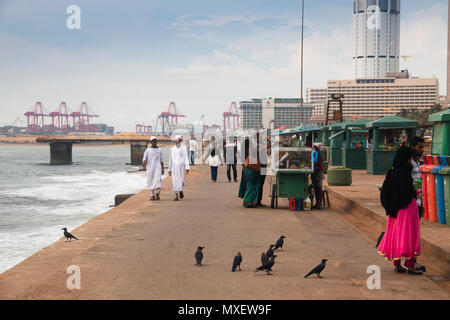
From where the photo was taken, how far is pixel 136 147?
320 feet

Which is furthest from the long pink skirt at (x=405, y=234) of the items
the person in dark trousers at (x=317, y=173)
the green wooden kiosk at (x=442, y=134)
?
the person in dark trousers at (x=317, y=173)

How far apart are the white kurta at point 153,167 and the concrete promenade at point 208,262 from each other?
10.4ft

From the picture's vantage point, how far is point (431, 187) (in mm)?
10062

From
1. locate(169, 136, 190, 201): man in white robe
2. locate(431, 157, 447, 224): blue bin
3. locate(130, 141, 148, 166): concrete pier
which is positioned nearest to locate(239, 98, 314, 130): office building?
locate(130, 141, 148, 166): concrete pier

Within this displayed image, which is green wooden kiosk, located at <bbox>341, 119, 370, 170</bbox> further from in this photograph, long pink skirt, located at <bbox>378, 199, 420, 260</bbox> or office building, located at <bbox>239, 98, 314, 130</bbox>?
office building, located at <bbox>239, 98, 314, 130</bbox>

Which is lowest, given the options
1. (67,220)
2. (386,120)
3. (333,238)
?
(67,220)

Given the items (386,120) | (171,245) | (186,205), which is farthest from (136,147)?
(171,245)

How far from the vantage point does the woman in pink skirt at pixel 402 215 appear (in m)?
6.71

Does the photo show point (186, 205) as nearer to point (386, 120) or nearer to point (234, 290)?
point (234, 290)

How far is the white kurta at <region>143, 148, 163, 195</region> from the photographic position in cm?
1595

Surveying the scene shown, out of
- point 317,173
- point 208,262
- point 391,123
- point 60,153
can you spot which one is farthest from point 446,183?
point 60,153

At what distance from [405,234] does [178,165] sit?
9.97 metres

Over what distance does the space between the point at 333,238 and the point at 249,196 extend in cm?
446

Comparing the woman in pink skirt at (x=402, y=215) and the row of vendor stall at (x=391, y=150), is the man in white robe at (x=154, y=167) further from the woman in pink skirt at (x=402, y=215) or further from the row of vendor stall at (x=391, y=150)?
the woman in pink skirt at (x=402, y=215)
